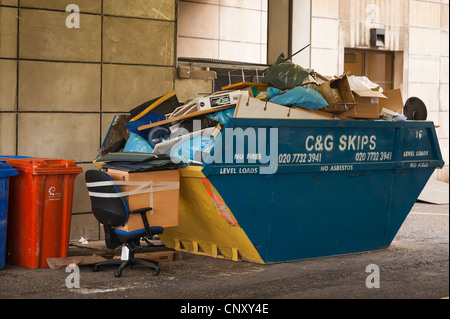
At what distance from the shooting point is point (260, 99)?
6094 millimetres

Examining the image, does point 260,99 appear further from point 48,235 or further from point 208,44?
point 208,44

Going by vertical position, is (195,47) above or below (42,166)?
above

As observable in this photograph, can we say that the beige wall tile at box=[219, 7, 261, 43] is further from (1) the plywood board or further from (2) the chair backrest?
(2) the chair backrest

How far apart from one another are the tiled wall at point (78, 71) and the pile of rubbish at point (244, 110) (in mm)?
556

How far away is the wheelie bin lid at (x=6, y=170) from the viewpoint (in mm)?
5754

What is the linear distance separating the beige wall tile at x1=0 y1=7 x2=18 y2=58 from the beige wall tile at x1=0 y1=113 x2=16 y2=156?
0.64 metres

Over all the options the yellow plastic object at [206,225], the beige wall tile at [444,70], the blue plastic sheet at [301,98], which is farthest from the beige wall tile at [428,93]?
the yellow plastic object at [206,225]

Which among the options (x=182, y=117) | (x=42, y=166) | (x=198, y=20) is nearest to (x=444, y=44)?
(x=198, y=20)

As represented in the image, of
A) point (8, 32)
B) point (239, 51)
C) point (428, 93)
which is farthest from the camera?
point (239, 51)

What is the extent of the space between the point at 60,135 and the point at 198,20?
822 centimetres

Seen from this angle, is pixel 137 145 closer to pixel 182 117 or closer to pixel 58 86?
pixel 182 117

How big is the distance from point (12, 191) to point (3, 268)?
71cm

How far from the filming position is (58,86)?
23.3 ft
